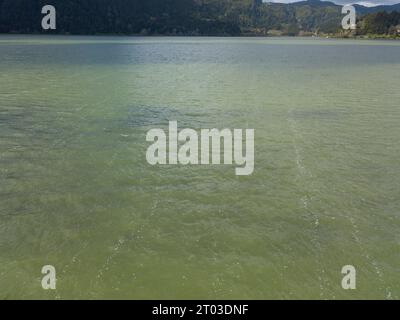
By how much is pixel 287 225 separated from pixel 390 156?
29.4ft

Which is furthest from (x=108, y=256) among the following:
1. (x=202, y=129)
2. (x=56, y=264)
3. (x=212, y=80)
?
(x=212, y=80)

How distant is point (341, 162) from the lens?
Result: 17.3 meters

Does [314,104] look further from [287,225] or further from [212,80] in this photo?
[287,225]

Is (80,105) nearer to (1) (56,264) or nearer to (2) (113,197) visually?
(2) (113,197)

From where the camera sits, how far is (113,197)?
1343 cm

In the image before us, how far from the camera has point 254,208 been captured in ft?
42.2

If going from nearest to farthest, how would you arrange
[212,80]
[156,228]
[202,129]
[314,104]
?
[156,228]
[202,129]
[314,104]
[212,80]

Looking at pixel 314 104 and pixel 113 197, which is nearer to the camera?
pixel 113 197

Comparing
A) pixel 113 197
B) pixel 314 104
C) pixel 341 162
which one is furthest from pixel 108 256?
pixel 314 104

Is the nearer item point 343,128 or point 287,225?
point 287,225
